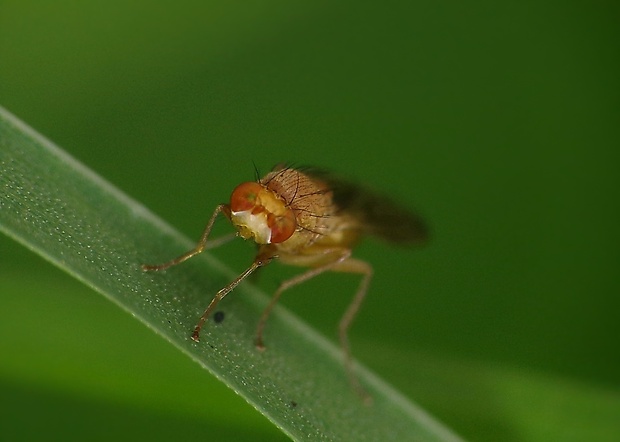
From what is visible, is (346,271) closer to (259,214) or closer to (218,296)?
(259,214)

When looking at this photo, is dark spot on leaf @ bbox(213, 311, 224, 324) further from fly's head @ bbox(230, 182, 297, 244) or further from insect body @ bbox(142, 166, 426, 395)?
fly's head @ bbox(230, 182, 297, 244)

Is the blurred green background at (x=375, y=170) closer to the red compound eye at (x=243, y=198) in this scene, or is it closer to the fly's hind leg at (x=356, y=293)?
the fly's hind leg at (x=356, y=293)

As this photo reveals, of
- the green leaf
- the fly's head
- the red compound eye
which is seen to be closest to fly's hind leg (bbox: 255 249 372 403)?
the green leaf

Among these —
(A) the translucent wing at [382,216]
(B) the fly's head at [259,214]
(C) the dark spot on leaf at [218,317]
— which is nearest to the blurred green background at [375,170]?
(A) the translucent wing at [382,216]

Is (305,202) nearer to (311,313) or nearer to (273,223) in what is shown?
(273,223)

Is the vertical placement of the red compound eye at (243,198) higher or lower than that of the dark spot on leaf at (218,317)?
higher

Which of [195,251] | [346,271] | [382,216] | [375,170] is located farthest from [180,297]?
[375,170]

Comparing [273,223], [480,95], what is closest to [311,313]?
→ [273,223]
